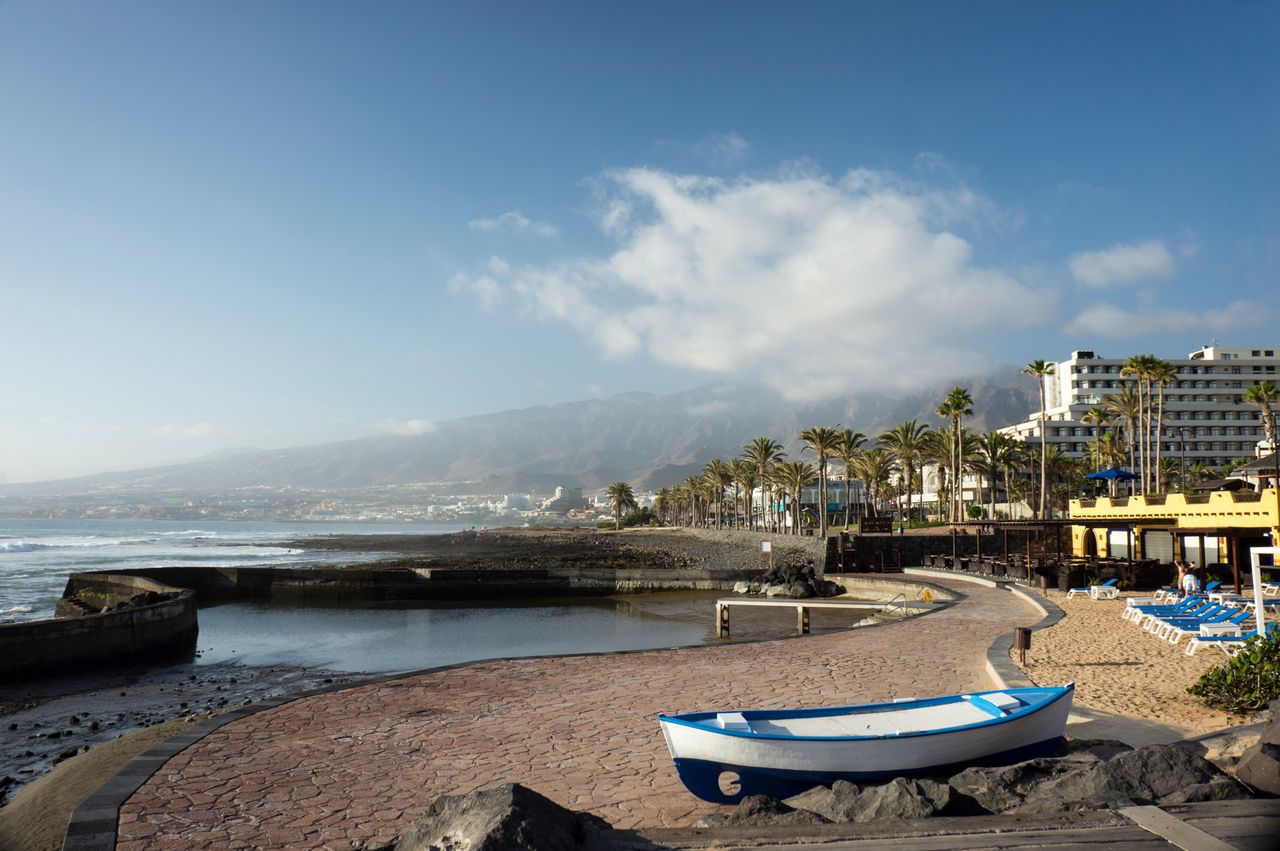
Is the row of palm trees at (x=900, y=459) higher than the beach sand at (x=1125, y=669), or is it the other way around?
the row of palm trees at (x=900, y=459)

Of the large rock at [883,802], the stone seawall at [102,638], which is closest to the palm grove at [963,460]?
the stone seawall at [102,638]

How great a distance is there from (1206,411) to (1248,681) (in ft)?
413

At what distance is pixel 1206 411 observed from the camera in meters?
112

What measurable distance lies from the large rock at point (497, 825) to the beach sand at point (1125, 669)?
8200 millimetres

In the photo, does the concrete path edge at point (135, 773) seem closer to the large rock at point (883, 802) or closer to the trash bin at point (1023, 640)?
the trash bin at point (1023, 640)

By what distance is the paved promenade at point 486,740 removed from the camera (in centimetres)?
712

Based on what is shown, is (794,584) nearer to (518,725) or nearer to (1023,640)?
(1023,640)

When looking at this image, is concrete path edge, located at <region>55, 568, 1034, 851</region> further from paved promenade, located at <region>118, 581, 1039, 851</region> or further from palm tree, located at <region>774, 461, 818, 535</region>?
palm tree, located at <region>774, 461, 818, 535</region>

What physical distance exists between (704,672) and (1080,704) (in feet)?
19.0

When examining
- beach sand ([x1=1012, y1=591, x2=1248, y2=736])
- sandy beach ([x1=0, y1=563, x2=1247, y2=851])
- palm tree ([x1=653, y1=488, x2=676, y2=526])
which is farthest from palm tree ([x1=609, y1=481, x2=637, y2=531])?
sandy beach ([x1=0, y1=563, x2=1247, y2=851])

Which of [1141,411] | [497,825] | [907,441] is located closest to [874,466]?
[907,441]

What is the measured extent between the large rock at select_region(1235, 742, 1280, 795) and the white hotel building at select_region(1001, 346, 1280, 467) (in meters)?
115

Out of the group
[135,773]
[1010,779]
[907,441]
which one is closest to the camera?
[1010,779]

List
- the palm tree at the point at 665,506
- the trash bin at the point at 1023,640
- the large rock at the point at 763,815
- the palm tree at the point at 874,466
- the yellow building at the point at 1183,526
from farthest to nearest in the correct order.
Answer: the palm tree at the point at 665,506, the palm tree at the point at 874,466, the yellow building at the point at 1183,526, the trash bin at the point at 1023,640, the large rock at the point at 763,815
